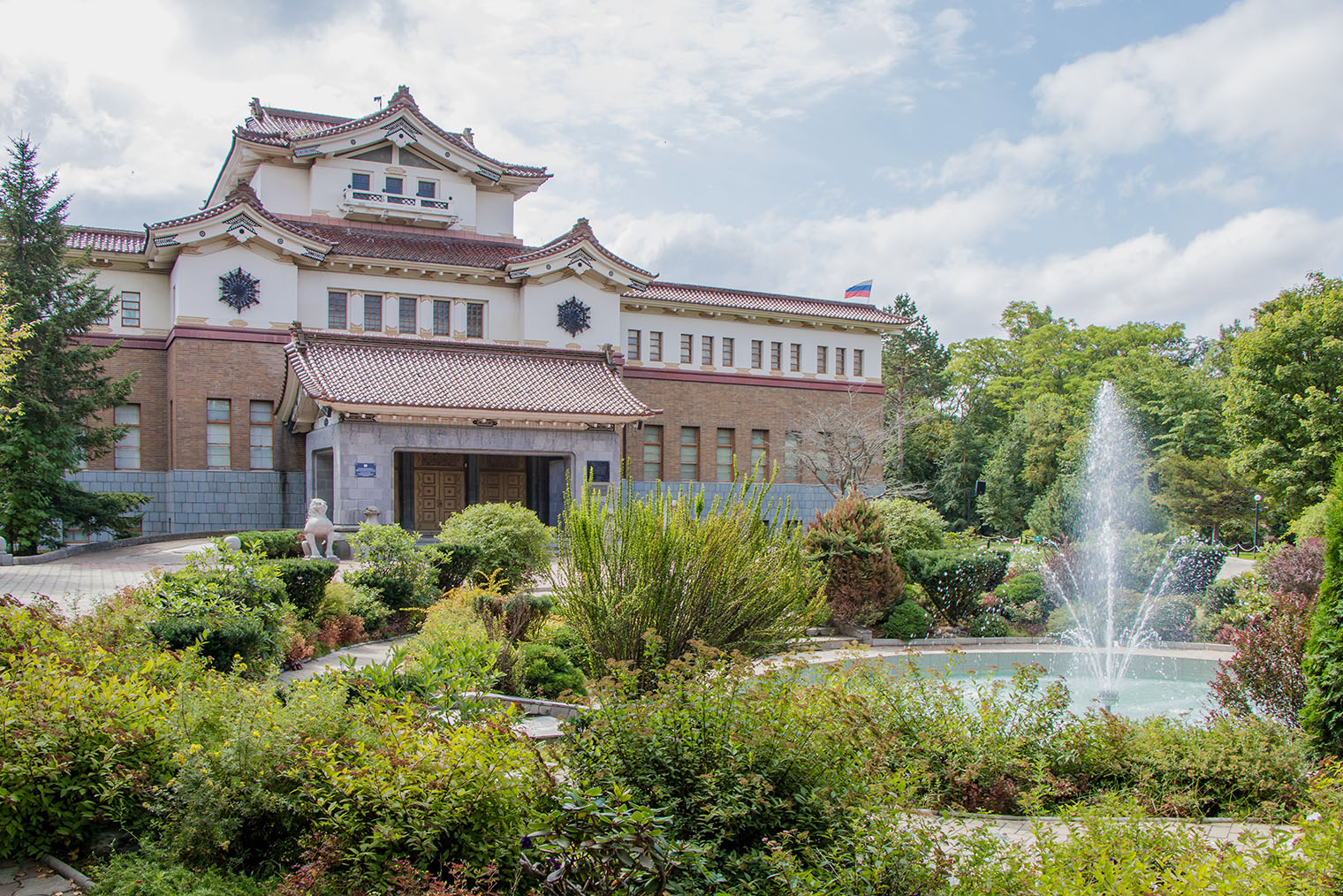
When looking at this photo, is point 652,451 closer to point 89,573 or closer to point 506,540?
point 506,540

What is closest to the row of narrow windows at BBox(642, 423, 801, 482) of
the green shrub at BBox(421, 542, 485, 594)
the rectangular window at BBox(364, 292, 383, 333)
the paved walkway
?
the rectangular window at BBox(364, 292, 383, 333)

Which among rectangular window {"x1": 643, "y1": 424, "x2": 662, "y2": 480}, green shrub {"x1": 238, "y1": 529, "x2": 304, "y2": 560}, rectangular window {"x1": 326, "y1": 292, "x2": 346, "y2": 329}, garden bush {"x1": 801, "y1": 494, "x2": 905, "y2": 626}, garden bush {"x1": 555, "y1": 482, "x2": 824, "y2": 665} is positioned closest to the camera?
garden bush {"x1": 555, "y1": 482, "x2": 824, "y2": 665}

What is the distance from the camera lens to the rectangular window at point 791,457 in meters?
34.2

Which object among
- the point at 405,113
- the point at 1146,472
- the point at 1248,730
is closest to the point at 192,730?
the point at 1248,730

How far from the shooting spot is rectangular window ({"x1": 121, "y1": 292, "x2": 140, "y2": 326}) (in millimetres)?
26656

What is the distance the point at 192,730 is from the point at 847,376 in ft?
106

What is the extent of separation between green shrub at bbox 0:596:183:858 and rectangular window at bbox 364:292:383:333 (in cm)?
2310

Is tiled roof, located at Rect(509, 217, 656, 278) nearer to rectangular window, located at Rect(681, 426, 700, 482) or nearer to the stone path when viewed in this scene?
rectangular window, located at Rect(681, 426, 700, 482)

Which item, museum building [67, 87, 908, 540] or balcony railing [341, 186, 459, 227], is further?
balcony railing [341, 186, 459, 227]

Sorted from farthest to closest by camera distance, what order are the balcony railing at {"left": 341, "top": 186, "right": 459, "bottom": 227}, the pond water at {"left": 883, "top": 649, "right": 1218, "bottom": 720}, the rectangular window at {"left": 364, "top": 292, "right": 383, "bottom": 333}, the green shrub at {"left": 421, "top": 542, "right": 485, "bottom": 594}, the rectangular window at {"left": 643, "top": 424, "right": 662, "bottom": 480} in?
the rectangular window at {"left": 643, "top": 424, "right": 662, "bottom": 480}
the balcony railing at {"left": 341, "top": 186, "right": 459, "bottom": 227}
the rectangular window at {"left": 364, "top": 292, "right": 383, "bottom": 333}
the green shrub at {"left": 421, "top": 542, "right": 485, "bottom": 594}
the pond water at {"left": 883, "top": 649, "right": 1218, "bottom": 720}

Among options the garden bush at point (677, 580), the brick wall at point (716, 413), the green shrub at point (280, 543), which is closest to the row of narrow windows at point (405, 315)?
the brick wall at point (716, 413)

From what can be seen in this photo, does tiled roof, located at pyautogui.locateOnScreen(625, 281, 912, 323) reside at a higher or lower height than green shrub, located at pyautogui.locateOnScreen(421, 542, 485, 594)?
higher

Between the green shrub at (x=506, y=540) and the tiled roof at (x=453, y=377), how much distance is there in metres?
5.73

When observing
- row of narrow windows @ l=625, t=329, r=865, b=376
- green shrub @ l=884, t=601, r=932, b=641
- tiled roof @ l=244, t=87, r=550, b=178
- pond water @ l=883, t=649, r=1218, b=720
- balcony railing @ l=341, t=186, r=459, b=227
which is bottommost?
pond water @ l=883, t=649, r=1218, b=720
